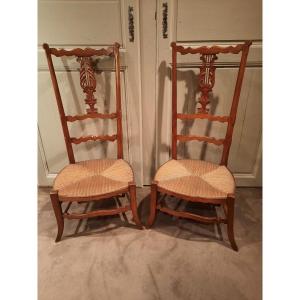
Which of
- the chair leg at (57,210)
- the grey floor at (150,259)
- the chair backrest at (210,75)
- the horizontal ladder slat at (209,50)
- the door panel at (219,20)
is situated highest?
the door panel at (219,20)

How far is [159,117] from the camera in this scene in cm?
190

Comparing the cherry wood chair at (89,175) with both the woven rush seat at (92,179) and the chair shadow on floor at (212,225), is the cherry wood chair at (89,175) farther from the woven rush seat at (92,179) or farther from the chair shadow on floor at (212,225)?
the chair shadow on floor at (212,225)

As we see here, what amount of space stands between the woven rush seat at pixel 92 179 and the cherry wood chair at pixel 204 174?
0.20m

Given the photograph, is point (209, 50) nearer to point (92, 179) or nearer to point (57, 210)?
point (92, 179)

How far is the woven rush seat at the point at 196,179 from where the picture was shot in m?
1.47

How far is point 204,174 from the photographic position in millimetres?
1619

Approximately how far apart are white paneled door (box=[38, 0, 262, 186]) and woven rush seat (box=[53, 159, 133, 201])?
0.33 meters

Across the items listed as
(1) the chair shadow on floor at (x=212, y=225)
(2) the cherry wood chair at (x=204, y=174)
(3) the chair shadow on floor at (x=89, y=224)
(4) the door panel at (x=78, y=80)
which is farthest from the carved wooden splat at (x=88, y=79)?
(1) the chair shadow on floor at (x=212, y=225)

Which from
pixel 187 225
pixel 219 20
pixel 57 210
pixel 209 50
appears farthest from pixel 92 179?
pixel 219 20

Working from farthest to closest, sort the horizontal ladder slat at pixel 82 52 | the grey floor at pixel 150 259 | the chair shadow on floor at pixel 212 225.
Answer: the chair shadow on floor at pixel 212 225
the horizontal ladder slat at pixel 82 52
the grey floor at pixel 150 259

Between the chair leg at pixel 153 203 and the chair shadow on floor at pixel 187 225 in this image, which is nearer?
the chair leg at pixel 153 203

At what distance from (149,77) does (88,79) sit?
15.3 inches

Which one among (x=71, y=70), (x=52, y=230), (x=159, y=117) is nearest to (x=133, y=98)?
(x=159, y=117)
